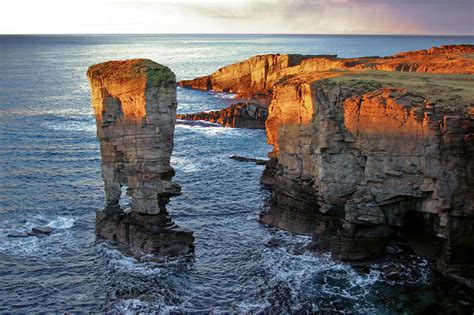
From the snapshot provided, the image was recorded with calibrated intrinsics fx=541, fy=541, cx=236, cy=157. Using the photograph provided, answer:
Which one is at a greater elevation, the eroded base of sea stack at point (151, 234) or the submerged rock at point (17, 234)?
the eroded base of sea stack at point (151, 234)

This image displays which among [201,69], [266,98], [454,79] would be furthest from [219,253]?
[201,69]

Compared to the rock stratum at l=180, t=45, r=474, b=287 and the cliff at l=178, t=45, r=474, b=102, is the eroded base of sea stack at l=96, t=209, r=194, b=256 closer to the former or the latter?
the rock stratum at l=180, t=45, r=474, b=287

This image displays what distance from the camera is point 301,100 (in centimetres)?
4753

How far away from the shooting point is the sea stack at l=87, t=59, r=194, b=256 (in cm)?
4219

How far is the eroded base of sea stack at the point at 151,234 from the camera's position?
4272 cm

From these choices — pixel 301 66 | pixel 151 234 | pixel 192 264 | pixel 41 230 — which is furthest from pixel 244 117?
pixel 192 264

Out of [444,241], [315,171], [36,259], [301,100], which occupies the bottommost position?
[36,259]

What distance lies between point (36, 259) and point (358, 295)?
2453 cm

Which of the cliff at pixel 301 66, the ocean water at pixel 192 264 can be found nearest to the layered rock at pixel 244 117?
the cliff at pixel 301 66

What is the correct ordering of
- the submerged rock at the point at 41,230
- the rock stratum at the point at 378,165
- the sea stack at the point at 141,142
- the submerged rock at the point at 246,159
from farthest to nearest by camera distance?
the submerged rock at the point at 246,159 < the submerged rock at the point at 41,230 < the sea stack at the point at 141,142 < the rock stratum at the point at 378,165

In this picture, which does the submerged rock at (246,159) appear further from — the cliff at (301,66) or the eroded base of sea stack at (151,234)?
the eroded base of sea stack at (151,234)

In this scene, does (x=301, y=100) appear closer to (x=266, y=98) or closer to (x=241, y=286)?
(x=241, y=286)

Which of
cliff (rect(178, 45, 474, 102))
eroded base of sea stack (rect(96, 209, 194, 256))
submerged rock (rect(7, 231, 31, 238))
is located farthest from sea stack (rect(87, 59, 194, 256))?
cliff (rect(178, 45, 474, 102))

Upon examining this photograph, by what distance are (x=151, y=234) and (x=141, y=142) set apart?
7.33m
